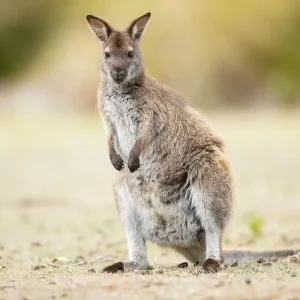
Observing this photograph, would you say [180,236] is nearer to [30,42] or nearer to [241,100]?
[241,100]

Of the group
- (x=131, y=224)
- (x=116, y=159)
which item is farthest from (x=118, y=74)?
(x=131, y=224)

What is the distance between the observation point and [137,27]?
7.38 m

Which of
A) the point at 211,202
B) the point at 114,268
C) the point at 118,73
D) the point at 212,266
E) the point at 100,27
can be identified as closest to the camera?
the point at 212,266

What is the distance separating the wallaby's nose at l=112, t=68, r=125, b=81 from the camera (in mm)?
7086

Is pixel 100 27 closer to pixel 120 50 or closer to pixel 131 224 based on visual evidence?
pixel 120 50

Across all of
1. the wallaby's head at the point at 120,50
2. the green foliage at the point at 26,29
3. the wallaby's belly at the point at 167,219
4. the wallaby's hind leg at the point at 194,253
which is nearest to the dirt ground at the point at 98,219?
the wallaby's hind leg at the point at 194,253

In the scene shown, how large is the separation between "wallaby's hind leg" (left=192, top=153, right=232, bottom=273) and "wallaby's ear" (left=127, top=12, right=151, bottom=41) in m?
1.24

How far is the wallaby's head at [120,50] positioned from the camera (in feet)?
23.4

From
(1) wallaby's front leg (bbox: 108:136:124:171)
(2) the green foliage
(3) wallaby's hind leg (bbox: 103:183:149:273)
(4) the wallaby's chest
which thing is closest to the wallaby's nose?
(4) the wallaby's chest

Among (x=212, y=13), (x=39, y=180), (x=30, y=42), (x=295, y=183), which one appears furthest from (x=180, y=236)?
(x=30, y=42)

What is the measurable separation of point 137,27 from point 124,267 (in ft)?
6.48

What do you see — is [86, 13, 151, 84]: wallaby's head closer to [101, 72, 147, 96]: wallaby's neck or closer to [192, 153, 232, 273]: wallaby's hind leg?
[101, 72, 147, 96]: wallaby's neck

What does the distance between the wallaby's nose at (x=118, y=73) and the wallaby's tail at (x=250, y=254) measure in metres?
1.67

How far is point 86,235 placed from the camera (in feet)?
32.9
